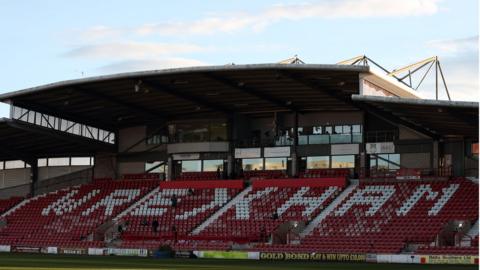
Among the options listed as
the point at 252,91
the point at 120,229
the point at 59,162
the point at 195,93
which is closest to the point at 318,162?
the point at 252,91

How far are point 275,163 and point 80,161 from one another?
59.2 ft

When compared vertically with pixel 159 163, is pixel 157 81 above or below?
above

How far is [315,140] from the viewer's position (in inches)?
2648

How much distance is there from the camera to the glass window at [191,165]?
71.4 m

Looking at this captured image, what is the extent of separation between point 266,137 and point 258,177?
10.4 feet

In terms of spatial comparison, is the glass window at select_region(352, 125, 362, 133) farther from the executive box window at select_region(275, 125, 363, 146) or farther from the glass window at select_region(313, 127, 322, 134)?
the glass window at select_region(313, 127, 322, 134)

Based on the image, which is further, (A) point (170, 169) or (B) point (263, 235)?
(A) point (170, 169)

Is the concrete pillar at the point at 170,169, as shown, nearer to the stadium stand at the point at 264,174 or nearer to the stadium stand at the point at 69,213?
the stadium stand at the point at 69,213

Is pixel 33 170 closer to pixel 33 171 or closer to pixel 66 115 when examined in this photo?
pixel 33 171

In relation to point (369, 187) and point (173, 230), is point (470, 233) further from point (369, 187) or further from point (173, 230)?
point (173, 230)

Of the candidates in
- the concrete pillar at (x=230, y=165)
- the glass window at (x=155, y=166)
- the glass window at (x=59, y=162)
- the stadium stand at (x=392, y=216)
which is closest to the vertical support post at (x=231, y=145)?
the concrete pillar at (x=230, y=165)

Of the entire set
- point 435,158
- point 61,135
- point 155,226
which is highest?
point 61,135

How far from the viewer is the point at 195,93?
62844 millimetres

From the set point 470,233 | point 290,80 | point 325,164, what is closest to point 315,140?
point 325,164
